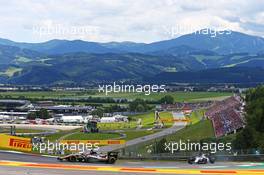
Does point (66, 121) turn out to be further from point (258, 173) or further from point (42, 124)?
point (258, 173)

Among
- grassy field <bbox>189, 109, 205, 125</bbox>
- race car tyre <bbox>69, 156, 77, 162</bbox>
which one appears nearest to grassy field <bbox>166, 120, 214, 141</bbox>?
grassy field <bbox>189, 109, 205, 125</bbox>

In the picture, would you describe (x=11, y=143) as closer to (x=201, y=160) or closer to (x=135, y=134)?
(x=201, y=160)

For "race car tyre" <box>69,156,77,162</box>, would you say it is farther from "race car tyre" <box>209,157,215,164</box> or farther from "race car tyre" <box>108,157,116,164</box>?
"race car tyre" <box>209,157,215,164</box>

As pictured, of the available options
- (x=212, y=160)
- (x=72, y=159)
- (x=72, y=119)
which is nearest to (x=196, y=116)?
(x=72, y=119)

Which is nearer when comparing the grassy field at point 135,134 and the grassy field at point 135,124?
the grassy field at point 135,134

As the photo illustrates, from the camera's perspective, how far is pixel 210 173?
2755 centimetres

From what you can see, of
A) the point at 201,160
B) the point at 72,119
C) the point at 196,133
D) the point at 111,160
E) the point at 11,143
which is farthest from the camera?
the point at 72,119

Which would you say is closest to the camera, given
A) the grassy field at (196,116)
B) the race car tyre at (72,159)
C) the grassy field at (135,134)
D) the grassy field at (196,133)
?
the race car tyre at (72,159)

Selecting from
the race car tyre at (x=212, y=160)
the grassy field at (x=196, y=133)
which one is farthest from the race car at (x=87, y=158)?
the grassy field at (x=196, y=133)

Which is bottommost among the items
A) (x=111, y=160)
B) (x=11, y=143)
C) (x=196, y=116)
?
(x=111, y=160)

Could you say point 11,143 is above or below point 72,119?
below

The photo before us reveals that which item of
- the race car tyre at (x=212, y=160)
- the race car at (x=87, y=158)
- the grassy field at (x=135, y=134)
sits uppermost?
the grassy field at (x=135, y=134)

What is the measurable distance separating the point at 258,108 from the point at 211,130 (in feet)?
68.4

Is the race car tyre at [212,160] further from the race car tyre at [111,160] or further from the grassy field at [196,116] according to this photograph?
the grassy field at [196,116]
